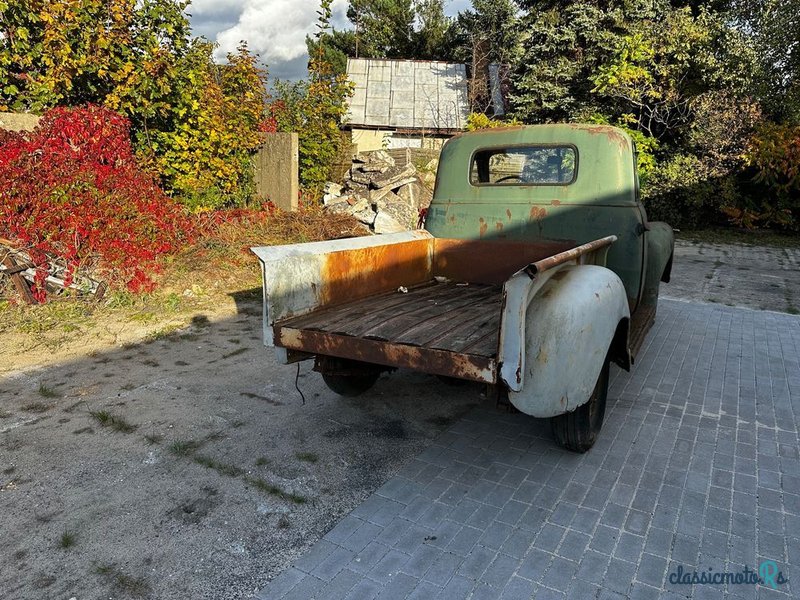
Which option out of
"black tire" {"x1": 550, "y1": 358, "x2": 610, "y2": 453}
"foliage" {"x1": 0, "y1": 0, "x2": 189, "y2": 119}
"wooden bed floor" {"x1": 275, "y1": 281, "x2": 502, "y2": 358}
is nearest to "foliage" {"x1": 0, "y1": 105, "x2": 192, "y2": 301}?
"foliage" {"x1": 0, "y1": 0, "x2": 189, "y2": 119}

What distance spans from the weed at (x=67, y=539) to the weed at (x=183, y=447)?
2.44 ft

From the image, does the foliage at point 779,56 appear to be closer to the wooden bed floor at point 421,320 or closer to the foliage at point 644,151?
the foliage at point 644,151

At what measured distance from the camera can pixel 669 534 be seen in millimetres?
2410

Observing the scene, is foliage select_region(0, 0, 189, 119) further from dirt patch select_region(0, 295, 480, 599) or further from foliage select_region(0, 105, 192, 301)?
dirt patch select_region(0, 295, 480, 599)

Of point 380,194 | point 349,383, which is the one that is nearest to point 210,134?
point 380,194

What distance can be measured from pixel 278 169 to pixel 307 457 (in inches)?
294

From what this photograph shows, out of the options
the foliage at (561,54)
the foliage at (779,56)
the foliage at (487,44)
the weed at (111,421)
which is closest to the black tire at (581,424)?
the weed at (111,421)

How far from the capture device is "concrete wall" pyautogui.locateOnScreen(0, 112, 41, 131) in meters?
6.23

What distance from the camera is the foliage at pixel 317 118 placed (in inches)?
427

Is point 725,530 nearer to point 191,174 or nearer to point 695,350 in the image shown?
point 695,350

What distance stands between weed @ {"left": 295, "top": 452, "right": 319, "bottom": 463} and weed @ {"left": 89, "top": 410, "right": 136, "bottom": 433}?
1.16 m

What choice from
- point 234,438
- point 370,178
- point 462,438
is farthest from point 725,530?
point 370,178

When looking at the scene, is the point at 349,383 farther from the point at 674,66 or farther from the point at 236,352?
the point at 674,66

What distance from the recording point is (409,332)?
9.05 feet
